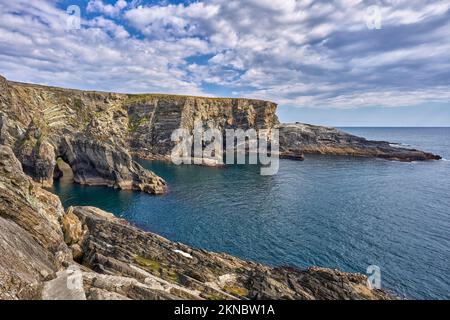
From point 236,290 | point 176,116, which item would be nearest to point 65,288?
point 236,290

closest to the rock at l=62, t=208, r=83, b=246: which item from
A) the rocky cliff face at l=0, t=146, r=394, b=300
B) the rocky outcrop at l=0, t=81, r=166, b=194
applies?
the rocky cliff face at l=0, t=146, r=394, b=300

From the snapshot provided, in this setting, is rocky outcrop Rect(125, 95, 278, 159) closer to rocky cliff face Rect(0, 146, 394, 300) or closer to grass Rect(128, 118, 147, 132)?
grass Rect(128, 118, 147, 132)

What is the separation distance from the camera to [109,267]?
85.4 feet

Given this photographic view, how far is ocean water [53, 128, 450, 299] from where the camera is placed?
40500 millimetres

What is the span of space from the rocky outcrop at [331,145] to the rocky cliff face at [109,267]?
112390 millimetres

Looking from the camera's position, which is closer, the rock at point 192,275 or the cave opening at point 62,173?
the rock at point 192,275

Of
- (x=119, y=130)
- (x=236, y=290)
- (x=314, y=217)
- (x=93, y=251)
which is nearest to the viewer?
(x=236, y=290)

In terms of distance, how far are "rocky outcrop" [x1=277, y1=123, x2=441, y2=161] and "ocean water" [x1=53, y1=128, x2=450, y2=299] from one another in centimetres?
4013

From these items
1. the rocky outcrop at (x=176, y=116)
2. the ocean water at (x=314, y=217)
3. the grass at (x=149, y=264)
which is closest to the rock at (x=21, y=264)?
the grass at (x=149, y=264)

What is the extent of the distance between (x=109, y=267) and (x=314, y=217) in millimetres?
42564

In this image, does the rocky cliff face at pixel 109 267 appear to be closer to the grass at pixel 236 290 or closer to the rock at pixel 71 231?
the rock at pixel 71 231

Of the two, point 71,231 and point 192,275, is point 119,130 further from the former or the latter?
point 192,275

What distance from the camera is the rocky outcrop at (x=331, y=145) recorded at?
458ft
